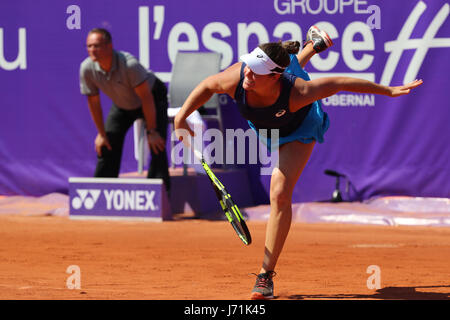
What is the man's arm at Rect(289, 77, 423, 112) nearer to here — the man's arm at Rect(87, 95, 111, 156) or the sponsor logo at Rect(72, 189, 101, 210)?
the man's arm at Rect(87, 95, 111, 156)

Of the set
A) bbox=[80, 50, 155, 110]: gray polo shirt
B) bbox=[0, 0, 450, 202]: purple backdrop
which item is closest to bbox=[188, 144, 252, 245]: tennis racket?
bbox=[80, 50, 155, 110]: gray polo shirt

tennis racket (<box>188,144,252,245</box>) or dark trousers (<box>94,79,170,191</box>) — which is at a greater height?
dark trousers (<box>94,79,170,191</box>)

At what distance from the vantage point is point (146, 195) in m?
8.15

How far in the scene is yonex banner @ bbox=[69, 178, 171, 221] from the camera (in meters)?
8.14

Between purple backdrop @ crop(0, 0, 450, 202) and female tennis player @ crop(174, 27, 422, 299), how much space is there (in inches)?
151

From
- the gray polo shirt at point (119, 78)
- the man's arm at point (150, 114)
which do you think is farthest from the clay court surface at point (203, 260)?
the gray polo shirt at point (119, 78)

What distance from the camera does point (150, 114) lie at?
26.1 feet

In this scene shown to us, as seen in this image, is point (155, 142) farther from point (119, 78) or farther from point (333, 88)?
point (333, 88)

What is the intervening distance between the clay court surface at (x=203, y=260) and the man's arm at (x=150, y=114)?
A: 0.74 meters

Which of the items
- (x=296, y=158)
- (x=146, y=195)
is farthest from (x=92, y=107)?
(x=296, y=158)

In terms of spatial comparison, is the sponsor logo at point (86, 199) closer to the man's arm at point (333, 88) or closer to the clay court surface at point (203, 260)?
the clay court surface at point (203, 260)

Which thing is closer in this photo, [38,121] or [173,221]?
[173,221]
